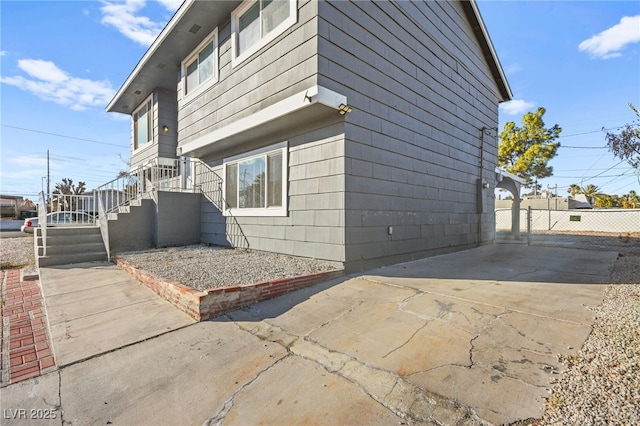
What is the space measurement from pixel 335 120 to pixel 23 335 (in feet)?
16.2

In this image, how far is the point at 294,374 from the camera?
7.52ft

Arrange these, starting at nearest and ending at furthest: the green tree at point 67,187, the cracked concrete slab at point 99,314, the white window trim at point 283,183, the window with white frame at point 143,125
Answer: the cracked concrete slab at point 99,314 → the white window trim at point 283,183 → the window with white frame at point 143,125 → the green tree at point 67,187

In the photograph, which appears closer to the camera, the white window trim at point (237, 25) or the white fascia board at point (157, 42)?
the white window trim at point (237, 25)

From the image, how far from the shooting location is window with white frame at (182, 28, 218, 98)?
24.6 feet

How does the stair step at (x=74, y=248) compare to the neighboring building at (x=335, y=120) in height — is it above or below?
below

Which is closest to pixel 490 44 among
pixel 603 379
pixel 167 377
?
pixel 603 379

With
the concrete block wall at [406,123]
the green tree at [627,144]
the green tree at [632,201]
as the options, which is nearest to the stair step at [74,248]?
the concrete block wall at [406,123]

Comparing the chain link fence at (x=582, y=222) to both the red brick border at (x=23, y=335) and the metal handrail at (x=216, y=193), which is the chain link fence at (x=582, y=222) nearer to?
the metal handrail at (x=216, y=193)

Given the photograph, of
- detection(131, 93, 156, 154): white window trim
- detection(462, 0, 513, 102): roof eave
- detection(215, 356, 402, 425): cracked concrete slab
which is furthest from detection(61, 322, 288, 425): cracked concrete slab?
detection(462, 0, 513, 102): roof eave

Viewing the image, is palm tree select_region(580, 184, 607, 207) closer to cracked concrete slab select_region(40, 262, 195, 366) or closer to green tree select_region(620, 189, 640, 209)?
green tree select_region(620, 189, 640, 209)

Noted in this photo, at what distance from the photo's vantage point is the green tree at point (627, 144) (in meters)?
6.23

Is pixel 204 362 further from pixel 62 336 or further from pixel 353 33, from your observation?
pixel 353 33

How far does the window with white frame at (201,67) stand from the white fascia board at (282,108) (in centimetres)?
183

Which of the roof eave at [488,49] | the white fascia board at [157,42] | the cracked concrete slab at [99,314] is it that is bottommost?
the cracked concrete slab at [99,314]
